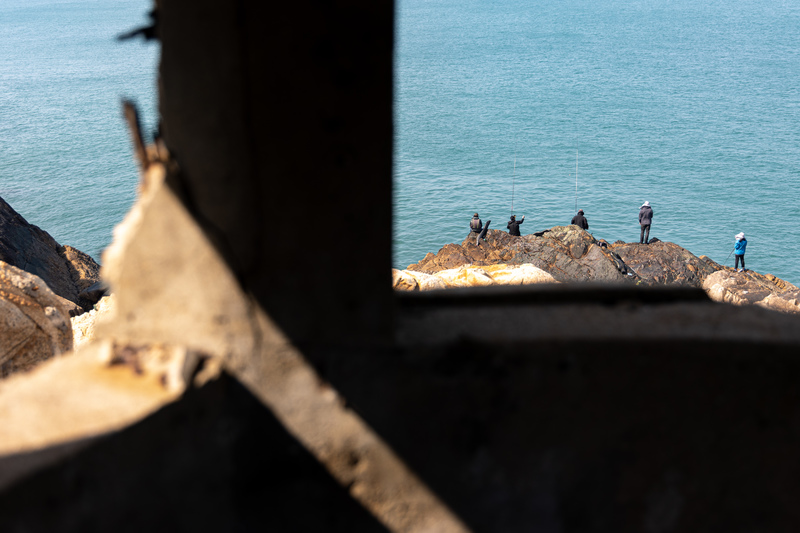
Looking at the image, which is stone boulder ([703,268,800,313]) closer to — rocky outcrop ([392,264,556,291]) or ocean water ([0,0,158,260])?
rocky outcrop ([392,264,556,291])

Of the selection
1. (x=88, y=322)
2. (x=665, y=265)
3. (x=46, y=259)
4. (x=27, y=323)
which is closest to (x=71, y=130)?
(x=46, y=259)

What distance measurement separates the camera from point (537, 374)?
2291 mm

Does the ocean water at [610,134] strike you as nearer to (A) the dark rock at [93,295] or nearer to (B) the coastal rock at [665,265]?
(A) the dark rock at [93,295]

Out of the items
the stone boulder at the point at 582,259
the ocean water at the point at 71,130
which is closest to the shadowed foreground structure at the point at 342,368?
the ocean water at the point at 71,130

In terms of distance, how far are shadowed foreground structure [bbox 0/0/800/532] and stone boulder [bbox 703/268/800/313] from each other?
35.3 feet

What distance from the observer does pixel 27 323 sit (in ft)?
18.8

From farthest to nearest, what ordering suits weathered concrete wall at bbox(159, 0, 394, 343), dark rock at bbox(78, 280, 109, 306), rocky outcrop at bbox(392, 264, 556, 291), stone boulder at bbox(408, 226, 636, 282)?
stone boulder at bbox(408, 226, 636, 282), dark rock at bbox(78, 280, 109, 306), rocky outcrop at bbox(392, 264, 556, 291), weathered concrete wall at bbox(159, 0, 394, 343)

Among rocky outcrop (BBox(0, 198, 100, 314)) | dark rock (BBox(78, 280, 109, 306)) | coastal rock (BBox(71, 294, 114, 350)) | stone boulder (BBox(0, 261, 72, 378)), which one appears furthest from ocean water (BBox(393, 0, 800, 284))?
rocky outcrop (BBox(0, 198, 100, 314))

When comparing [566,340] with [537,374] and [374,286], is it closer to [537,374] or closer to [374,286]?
[537,374]

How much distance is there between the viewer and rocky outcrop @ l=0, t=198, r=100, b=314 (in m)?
12.5

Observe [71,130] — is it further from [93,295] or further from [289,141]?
[289,141]

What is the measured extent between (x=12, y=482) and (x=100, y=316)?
21.5 ft

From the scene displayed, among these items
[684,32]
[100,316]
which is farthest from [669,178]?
[684,32]

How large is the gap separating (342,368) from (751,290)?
45.7 feet
